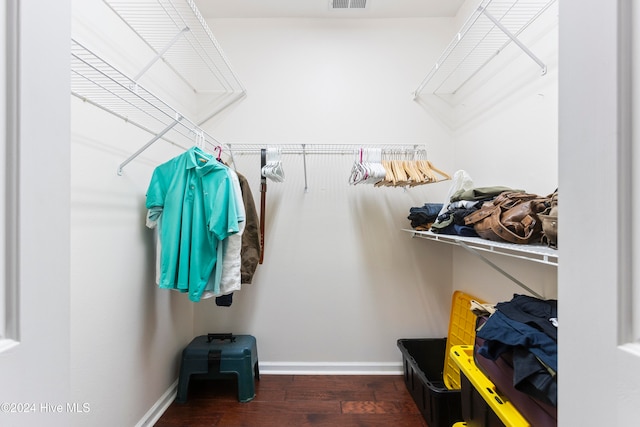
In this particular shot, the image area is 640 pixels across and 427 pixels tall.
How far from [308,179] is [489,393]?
1.63m

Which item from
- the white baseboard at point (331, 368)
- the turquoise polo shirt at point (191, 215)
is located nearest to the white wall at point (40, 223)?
the turquoise polo shirt at point (191, 215)

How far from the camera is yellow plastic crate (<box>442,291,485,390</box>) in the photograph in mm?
1665

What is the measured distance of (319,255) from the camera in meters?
2.04

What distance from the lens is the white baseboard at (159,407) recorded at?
1.44 meters

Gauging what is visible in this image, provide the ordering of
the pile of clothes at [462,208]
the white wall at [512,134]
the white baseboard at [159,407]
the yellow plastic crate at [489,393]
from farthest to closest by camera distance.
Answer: the white baseboard at [159,407] < the pile of clothes at [462,208] < the white wall at [512,134] < the yellow plastic crate at [489,393]

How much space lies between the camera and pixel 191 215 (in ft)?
4.50

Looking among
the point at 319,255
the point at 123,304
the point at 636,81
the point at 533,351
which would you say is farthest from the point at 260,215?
the point at 636,81

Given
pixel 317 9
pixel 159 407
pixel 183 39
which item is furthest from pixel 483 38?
pixel 159 407

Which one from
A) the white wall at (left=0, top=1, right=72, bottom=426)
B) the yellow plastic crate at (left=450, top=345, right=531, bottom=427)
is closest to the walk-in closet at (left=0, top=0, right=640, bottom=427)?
the white wall at (left=0, top=1, right=72, bottom=426)

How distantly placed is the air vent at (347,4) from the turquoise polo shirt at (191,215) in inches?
60.6

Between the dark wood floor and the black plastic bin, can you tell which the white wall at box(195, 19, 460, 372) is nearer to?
the black plastic bin

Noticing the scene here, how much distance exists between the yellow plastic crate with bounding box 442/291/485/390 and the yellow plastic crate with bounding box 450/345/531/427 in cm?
52

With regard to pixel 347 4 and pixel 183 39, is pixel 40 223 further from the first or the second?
pixel 347 4

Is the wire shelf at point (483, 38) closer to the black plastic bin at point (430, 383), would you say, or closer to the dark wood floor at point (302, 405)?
the black plastic bin at point (430, 383)
